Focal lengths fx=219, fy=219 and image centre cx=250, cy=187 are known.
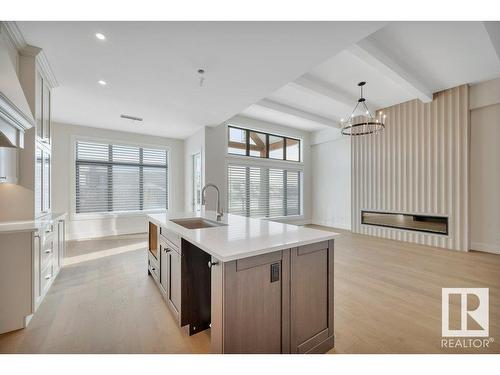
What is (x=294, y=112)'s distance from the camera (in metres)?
5.45

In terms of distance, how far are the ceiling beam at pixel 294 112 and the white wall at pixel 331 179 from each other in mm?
666

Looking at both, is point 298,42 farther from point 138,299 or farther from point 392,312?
point 138,299

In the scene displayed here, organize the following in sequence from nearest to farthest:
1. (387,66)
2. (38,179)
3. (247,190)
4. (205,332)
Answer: (205,332) < (38,179) < (387,66) < (247,190)

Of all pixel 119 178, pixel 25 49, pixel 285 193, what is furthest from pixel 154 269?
pixel 285 193

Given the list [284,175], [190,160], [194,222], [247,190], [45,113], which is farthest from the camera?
[284,175]

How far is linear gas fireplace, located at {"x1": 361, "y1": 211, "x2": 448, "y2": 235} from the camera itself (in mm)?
4547

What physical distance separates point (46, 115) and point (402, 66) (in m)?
5.35

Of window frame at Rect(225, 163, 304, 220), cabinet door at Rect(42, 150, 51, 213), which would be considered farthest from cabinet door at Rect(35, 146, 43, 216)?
window frame at Rect(225, 163, 304, 220)

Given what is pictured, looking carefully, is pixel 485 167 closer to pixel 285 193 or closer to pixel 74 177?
pixel 285 193

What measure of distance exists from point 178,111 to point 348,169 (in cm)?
498

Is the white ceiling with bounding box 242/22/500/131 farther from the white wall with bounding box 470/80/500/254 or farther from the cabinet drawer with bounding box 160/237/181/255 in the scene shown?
the cabinet drawer with bounding box 160/237/181/255

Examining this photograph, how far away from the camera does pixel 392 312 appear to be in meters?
2.13

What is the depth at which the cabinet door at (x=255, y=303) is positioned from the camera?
1215 millimetres

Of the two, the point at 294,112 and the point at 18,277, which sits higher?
the point at 294,112
